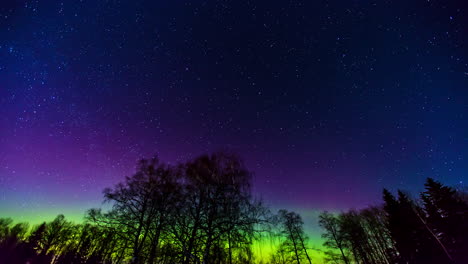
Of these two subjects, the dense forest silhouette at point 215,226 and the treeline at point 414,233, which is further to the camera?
the treeline at point 414,233

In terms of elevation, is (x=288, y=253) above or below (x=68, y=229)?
below

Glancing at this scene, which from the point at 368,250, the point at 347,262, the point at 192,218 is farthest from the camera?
the point at 368,250

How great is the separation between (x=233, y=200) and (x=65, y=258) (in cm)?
3203

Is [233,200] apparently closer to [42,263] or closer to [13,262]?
[13,262]

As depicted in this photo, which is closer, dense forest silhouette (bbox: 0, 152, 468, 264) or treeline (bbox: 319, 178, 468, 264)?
dense forest silhouette (bbox: 0, 152, 468, 264)

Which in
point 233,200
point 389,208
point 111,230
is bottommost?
point 111,230

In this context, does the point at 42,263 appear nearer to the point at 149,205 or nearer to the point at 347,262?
the point at 149,205

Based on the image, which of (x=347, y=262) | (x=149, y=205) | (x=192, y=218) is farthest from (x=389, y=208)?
(x=149, y=205)

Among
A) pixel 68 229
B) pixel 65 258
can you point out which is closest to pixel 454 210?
pixel 65 258

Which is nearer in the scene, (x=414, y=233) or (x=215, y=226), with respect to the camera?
(x=215, y=226)

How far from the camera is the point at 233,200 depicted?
15141 millimetres

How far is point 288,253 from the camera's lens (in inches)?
1232

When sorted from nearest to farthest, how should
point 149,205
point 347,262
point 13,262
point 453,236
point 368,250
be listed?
1. point 149,205
2. point 453,236
3. point 13,262
4. point 347,262
5. point 368,250

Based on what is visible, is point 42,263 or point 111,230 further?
point 42,263
